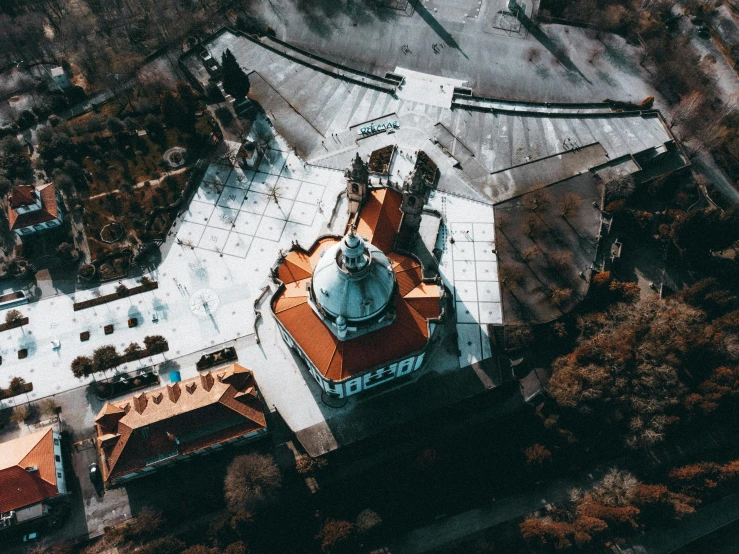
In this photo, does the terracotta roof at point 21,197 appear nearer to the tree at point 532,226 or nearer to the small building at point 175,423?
→ the small building at point 175,423

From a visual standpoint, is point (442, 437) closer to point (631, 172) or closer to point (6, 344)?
point (631, 172)

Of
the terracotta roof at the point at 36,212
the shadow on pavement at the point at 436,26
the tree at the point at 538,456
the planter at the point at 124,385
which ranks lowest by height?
the tree at the point at 538,456

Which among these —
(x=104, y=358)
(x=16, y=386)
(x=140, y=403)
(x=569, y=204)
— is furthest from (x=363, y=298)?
(x=16, y=386)

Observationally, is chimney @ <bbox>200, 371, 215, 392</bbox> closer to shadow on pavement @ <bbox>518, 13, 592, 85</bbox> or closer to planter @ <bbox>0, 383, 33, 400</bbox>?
planter @ <bbox>0, 383, 33, 400</bbox>

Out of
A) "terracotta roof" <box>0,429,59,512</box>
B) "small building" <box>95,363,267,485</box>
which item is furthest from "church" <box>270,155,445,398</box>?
"terracotta roof" <box>0,429,59,512</box>

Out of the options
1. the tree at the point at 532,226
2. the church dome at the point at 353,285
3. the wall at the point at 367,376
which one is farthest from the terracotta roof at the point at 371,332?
the tree at the point at 532,226

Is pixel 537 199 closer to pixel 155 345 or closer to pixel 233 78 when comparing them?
pixel 233 78
